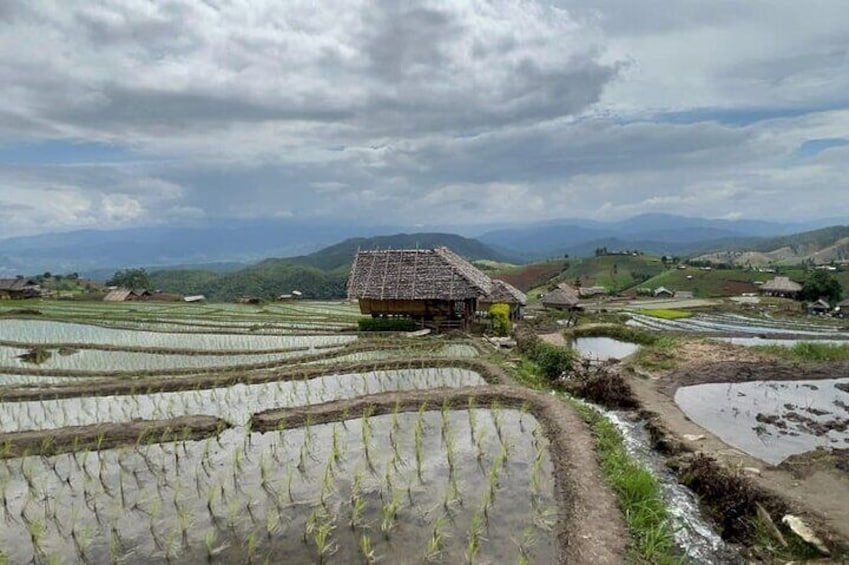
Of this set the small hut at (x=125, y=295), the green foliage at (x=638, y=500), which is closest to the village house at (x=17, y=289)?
the small hut at (x=125, y=295)

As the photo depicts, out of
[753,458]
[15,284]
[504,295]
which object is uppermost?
[15,284]

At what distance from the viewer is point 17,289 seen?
50375 mm

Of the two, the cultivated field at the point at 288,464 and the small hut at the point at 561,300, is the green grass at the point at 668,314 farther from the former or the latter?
the cultivated field at the point at 288,464

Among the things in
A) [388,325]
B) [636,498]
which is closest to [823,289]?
[388,325]

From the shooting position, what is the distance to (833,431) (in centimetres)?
1034

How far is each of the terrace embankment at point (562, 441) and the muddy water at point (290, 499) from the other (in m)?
0.27

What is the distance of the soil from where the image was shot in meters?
6.91

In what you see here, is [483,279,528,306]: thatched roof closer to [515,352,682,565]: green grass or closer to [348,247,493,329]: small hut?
[348,247,493,329]: small hut

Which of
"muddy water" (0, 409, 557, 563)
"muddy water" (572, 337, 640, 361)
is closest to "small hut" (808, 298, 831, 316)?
"muddy water" (572, 337, 640, 361)

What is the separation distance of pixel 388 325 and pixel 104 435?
47.3 feet

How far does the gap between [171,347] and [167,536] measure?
46.5 feet

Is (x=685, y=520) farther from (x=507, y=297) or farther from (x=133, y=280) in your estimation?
(x=133, y=280)

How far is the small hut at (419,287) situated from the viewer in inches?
907

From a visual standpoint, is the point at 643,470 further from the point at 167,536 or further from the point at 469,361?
the point at 469,361
